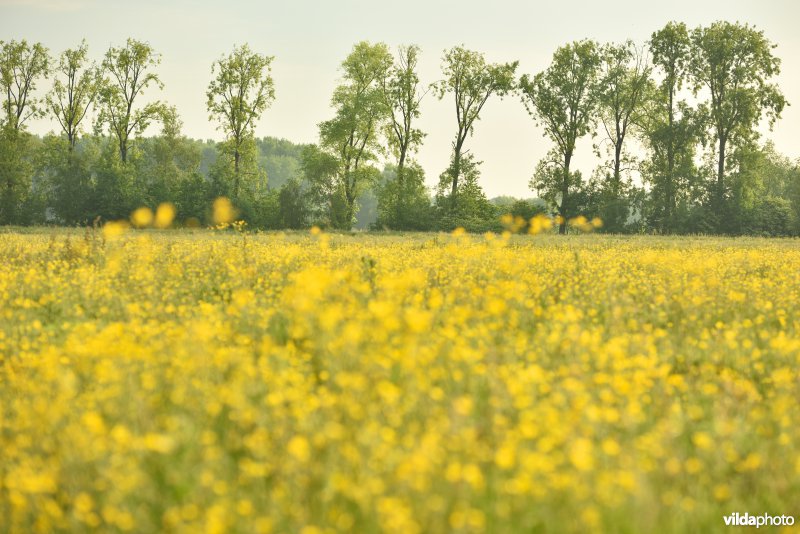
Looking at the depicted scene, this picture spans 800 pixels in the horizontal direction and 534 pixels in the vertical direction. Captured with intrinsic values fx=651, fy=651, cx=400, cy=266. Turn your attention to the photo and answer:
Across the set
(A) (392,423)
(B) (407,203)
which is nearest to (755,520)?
(A) (392,423)

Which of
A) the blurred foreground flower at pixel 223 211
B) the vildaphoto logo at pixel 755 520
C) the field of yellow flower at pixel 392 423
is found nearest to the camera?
the field of yellow flower at pixel 392 423

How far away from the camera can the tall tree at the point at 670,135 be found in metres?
39.2

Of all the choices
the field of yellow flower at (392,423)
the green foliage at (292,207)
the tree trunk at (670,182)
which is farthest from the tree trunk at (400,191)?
the field of yellow flower at (392,423)

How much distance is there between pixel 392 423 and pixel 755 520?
77.6 inches

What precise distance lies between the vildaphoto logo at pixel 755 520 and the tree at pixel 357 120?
3846 centimetres

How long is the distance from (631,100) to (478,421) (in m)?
40.3

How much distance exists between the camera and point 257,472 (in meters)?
3.31

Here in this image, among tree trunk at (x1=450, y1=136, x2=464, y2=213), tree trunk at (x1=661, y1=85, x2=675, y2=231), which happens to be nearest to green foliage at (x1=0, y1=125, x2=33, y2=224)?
tree trunk at (x1=450, y1=136, x2=464, y2=213)

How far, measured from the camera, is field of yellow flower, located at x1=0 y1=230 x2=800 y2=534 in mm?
3193

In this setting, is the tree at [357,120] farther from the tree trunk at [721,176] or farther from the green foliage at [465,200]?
the tree trunk at [721,176]

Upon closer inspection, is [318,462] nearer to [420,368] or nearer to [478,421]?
[478,421]

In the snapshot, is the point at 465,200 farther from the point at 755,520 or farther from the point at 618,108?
the point at 755,520

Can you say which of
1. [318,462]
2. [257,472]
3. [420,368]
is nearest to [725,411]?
[420,368]

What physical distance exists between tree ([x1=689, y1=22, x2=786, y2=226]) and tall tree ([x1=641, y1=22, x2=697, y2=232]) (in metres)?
0.94
